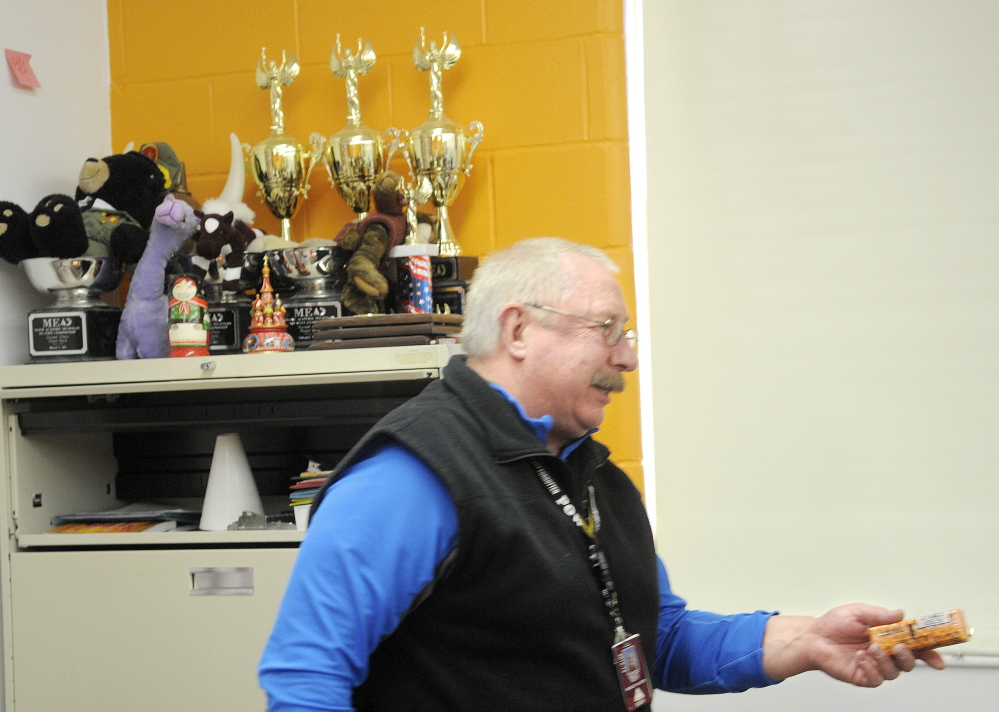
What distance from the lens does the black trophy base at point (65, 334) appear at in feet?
7.09

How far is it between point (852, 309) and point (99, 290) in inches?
68.1

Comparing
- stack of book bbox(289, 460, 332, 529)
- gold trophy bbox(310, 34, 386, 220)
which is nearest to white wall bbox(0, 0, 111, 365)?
gold trophy bbox(310, 34, 386, 220)

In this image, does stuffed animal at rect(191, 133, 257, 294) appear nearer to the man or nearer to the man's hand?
the man

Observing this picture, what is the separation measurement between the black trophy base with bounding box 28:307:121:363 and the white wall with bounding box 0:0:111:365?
0.11m

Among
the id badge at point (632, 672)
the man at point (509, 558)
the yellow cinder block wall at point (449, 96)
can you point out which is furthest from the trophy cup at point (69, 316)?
the id badge at point (632, 672)

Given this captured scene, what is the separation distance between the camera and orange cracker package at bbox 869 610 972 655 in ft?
4.03

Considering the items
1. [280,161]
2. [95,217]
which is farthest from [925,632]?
[95,217]

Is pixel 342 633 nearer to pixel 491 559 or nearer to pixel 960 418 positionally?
pixel 491 559

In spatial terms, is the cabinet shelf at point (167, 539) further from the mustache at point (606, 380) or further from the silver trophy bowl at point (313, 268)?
the mustache at point (606, 380)

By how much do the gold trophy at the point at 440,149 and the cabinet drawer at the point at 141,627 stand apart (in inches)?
33.2

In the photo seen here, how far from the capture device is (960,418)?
2.17 meters

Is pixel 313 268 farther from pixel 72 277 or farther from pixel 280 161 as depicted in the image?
pixel 72 277

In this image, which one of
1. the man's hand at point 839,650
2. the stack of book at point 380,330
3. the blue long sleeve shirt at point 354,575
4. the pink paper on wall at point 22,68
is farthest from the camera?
the pink paper on wall at point 22,68

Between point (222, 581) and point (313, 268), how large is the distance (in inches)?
27.1
